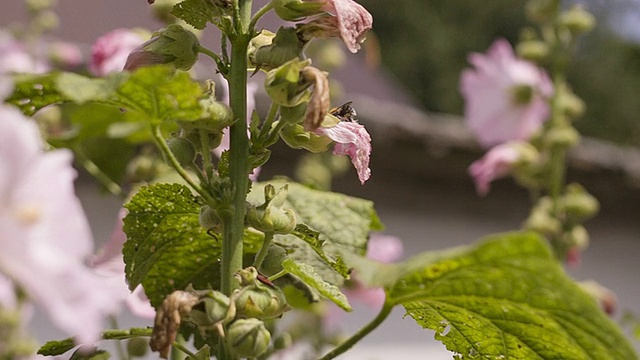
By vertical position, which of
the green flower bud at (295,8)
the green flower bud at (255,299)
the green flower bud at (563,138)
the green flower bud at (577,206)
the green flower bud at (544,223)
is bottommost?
the green flower bud at (255,299)

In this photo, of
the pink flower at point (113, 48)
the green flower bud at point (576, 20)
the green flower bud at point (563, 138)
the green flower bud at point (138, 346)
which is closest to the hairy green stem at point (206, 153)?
the green flower bud at point (138, 346)

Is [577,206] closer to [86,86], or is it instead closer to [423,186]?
[86,86]

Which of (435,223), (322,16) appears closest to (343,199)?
(322,16)

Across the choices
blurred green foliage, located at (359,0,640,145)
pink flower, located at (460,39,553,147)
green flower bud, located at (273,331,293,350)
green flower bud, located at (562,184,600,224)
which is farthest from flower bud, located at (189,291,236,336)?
blurred green foliage, located at (359,0,640,145)

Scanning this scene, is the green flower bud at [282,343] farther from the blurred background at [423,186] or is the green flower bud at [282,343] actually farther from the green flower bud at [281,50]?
the blurred background at [423,186]

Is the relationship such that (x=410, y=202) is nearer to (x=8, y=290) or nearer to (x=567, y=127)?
(x=567, y=127)

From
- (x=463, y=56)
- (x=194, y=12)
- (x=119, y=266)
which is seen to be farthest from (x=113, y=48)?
(x=463, y=56)

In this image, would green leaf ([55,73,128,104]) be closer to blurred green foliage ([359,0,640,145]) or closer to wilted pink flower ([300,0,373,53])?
wilted pink flower ([300,0,373,53])
